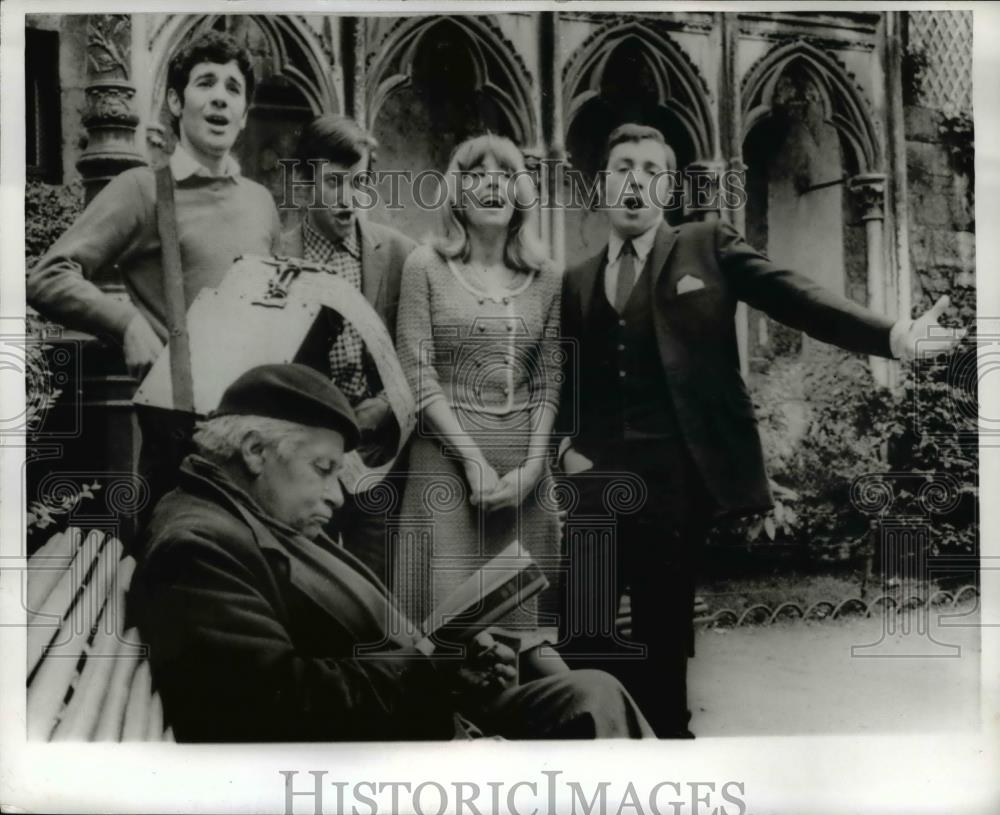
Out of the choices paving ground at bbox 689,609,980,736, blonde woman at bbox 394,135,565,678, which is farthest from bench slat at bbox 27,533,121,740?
paving ground at bbox 689,609,980,736

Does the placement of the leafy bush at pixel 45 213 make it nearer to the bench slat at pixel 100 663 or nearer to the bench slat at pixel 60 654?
the bench slat at pixel 60 654

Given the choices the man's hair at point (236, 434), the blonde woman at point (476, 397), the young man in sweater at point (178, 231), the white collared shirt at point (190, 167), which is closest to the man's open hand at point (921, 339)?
the blonde woman at point (476, 397)

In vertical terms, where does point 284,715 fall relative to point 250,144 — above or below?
below

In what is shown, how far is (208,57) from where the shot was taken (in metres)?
5.10

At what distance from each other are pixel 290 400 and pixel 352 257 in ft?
2.14

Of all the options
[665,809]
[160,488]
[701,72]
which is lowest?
[665,809]

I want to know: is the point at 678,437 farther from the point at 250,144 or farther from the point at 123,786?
the point at 123,786

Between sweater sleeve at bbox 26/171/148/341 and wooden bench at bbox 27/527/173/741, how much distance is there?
0.90 metres

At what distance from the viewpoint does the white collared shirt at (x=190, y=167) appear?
5.09 metres

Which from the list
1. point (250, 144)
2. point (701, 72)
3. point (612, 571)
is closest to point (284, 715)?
point (612, 571)

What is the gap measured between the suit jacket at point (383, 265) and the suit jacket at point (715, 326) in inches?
27.9

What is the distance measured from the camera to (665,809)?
5.03 m

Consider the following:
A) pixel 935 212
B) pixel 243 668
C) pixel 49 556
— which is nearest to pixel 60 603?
pixel 49 556

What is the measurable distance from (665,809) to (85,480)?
2.75 meters
